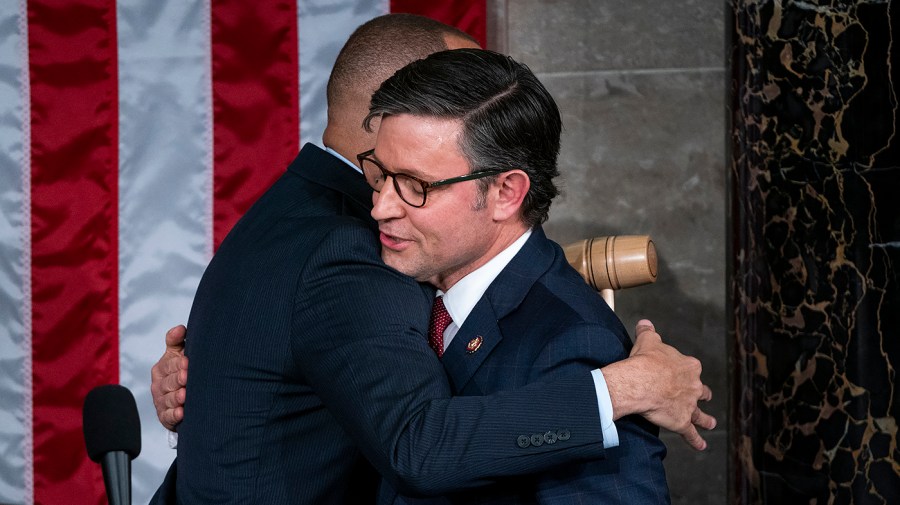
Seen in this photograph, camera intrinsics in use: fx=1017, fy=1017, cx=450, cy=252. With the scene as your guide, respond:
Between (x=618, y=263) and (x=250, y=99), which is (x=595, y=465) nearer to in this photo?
(x=618, y=263)

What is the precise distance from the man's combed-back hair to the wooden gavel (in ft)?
1.49

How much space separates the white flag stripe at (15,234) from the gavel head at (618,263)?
6.44 ft

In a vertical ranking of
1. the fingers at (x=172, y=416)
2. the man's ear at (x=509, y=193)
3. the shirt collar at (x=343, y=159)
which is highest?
the shirt collar at (x=343, y=159)

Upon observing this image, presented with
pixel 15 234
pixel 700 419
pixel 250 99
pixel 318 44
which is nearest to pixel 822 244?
pixel 700 419

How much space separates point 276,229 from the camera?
1.53 meters

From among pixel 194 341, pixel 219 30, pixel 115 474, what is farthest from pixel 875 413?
pixel 219 30

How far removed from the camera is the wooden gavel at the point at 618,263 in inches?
64.2

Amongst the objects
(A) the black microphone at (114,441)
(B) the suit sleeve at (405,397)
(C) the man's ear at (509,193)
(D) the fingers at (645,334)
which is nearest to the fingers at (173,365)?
(B) the suit sleeve at (405,397)

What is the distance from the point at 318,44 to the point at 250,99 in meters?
0.25

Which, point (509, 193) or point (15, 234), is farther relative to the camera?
point (15, 234)

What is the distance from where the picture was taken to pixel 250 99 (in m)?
2.88

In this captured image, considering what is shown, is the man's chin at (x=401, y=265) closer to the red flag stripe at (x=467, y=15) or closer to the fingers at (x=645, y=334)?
the fingers at (x=645, y=334)

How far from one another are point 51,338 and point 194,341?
1.58 metres

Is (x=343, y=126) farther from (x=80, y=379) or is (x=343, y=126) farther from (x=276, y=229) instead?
(x=80, y=379)
